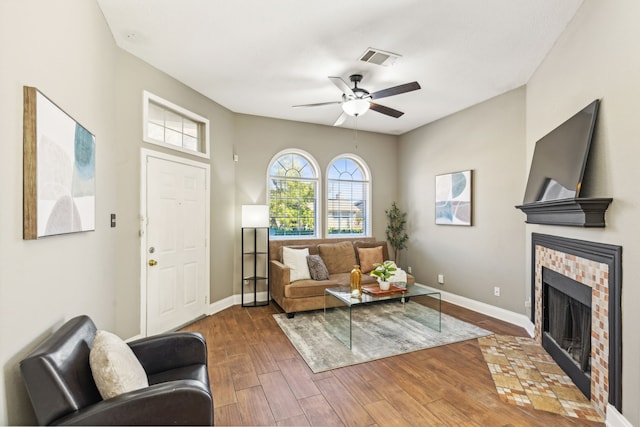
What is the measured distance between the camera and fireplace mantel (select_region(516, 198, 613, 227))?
6.70 ft

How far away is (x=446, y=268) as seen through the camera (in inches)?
193

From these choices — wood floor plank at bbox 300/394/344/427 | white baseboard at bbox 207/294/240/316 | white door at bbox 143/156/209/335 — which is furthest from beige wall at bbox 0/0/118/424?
white baseboard at bbox 207/294/240/316

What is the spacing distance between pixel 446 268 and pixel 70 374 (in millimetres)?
4760

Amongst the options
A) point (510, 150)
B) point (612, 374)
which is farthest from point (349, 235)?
point (612, 374)

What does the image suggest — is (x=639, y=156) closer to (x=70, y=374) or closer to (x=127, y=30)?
(x=70, y=374)

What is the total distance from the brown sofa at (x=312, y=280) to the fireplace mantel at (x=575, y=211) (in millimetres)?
2113

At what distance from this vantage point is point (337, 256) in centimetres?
492

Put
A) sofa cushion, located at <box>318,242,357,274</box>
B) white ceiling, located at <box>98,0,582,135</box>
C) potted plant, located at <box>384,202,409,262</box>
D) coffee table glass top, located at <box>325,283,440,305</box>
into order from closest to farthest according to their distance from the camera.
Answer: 1. white ceiling, located at <box>98,0,582,135</box>
2. coffee table glass top, located at <box>325,283,440,305</box>
3. sofa cushion, located at <box>318,242,357,274</box>
4. potted plant, located at <box>384,202,409,262</box>

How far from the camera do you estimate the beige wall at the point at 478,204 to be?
385 cm

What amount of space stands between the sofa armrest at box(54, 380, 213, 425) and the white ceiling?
2572mm

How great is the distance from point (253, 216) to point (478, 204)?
3253mm

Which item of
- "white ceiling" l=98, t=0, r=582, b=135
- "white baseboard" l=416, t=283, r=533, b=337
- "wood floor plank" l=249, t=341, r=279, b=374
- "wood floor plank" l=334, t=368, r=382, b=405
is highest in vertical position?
"white ceiling" l=98, t=0, r=582, b=135

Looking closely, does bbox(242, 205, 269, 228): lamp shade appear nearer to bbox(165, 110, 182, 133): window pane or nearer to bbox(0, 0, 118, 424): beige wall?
bbox(165, 110, 182, 133): window pane

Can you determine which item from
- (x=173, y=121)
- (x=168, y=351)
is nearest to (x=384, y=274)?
(x=168, y=351)
